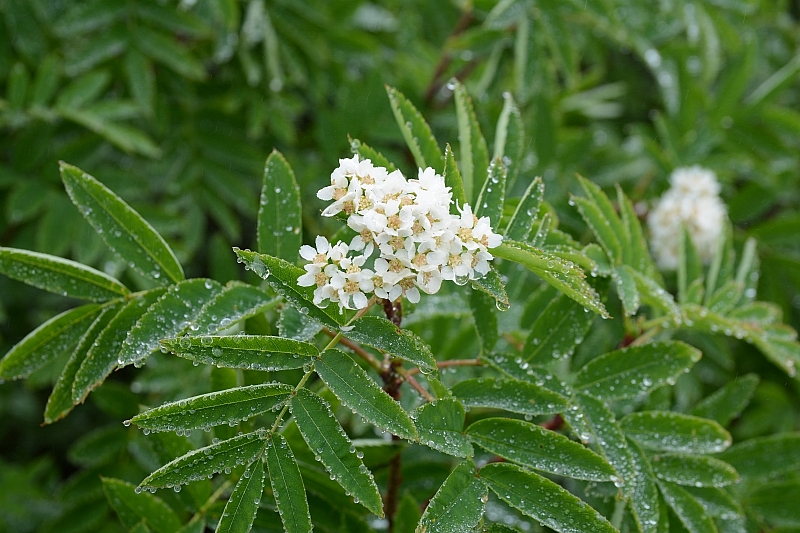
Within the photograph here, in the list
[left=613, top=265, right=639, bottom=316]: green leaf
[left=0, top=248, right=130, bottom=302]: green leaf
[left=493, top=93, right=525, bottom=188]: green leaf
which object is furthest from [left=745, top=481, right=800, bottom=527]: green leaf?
[left=0, top=248, right=130, bottom=302]: green leaf

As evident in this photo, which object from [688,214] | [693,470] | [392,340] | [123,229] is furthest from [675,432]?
[688,214]

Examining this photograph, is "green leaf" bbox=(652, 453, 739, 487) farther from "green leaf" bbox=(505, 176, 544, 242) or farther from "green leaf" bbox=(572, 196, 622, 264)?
"green leaf" bbox=(505, 176, 544, 242)

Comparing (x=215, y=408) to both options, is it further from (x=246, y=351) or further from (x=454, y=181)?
(x=454, y=181)

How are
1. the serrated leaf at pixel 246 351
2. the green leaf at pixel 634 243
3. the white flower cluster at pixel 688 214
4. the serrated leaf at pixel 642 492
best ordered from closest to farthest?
the serrated leaf at pixel 246 351
the serrated leaf at pixel 642 492
the green leaf at pixel 634 243
the white flower cluster at pixel 688 214

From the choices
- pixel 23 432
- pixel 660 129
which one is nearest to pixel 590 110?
pixel 660 129

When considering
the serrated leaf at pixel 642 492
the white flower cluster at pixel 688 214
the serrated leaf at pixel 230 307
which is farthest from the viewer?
Answer: the white flower cluster at pixel 688 214

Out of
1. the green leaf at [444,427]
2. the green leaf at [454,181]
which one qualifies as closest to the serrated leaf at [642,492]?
the green leaf at [444,427]

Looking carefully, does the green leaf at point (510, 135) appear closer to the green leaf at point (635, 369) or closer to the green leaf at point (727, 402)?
the green leaf at point (635, 369)
